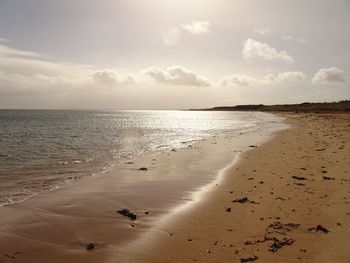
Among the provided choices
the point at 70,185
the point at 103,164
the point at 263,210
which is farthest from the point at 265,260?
the point at 103,164

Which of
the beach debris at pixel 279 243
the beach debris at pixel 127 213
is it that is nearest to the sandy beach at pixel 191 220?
the beach debris at pixel 279 243

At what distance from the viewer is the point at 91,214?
941 cm

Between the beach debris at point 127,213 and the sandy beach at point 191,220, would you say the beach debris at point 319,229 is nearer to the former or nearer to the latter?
the sandy beach at point 191,220

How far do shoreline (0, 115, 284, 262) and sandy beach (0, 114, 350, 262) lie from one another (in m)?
0.02

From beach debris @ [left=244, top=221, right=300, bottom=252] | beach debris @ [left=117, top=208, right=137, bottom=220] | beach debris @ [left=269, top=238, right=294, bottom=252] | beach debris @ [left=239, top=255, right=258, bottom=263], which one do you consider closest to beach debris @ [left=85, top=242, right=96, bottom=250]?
beach debris @ [left=117, top=208, right=137, bottom=220]

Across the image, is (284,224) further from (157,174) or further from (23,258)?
(157,174)

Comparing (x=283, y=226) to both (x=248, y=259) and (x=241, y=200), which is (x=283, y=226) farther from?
(x=241, y=200)

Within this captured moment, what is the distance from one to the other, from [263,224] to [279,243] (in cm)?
122

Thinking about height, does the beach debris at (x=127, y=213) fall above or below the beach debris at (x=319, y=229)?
below

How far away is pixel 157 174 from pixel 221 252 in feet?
29.3

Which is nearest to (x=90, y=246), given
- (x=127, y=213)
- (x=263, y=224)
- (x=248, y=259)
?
(x=127, y=213)

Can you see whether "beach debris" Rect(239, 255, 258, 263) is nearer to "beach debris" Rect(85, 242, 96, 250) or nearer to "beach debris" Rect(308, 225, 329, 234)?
"beach debris" Rect(308, 225, 329, 234)

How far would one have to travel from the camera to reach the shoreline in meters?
7.05

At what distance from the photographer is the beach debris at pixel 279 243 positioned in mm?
6838
